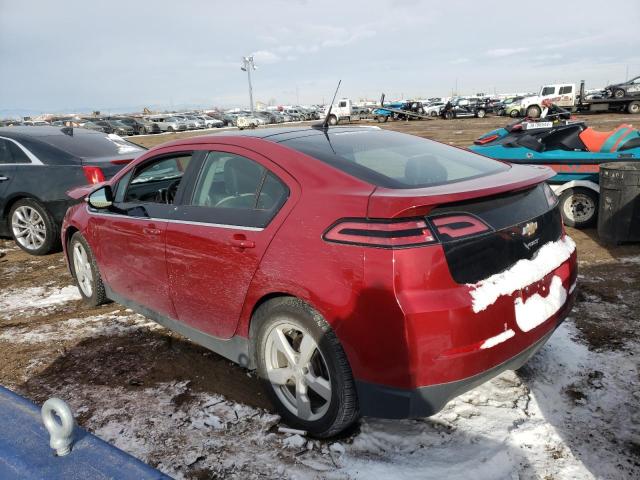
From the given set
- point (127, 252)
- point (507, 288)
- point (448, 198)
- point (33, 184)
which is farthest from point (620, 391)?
point (33, 184)

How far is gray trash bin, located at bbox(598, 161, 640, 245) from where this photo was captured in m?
5.49

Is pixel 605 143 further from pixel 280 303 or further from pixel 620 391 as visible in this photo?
pixel 280 303

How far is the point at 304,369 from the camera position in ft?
8.41

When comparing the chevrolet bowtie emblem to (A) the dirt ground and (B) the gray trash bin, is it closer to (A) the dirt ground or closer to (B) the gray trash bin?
(A) the dirt ground

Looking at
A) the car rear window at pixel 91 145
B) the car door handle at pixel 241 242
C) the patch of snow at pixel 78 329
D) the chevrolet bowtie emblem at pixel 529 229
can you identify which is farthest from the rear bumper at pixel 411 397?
the car rear window at pixel 91 145

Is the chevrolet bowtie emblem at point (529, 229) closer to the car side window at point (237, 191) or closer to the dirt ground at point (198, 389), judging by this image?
A: the dirt ground at point (198, 389)

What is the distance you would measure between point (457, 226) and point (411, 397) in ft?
2.57

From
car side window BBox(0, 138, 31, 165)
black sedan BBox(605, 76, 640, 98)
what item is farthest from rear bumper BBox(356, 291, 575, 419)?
black sedan BBox(605, 76, 640, 98)

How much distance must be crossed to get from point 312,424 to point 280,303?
2.21 feet

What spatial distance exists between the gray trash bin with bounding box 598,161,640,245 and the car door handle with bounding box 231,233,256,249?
477 cm

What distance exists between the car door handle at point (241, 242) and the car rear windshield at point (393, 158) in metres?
0.57

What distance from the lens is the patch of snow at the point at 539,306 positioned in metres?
2.37

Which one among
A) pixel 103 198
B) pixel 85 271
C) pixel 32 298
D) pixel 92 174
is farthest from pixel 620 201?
pixel 32 298

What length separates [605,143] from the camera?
653 cm
